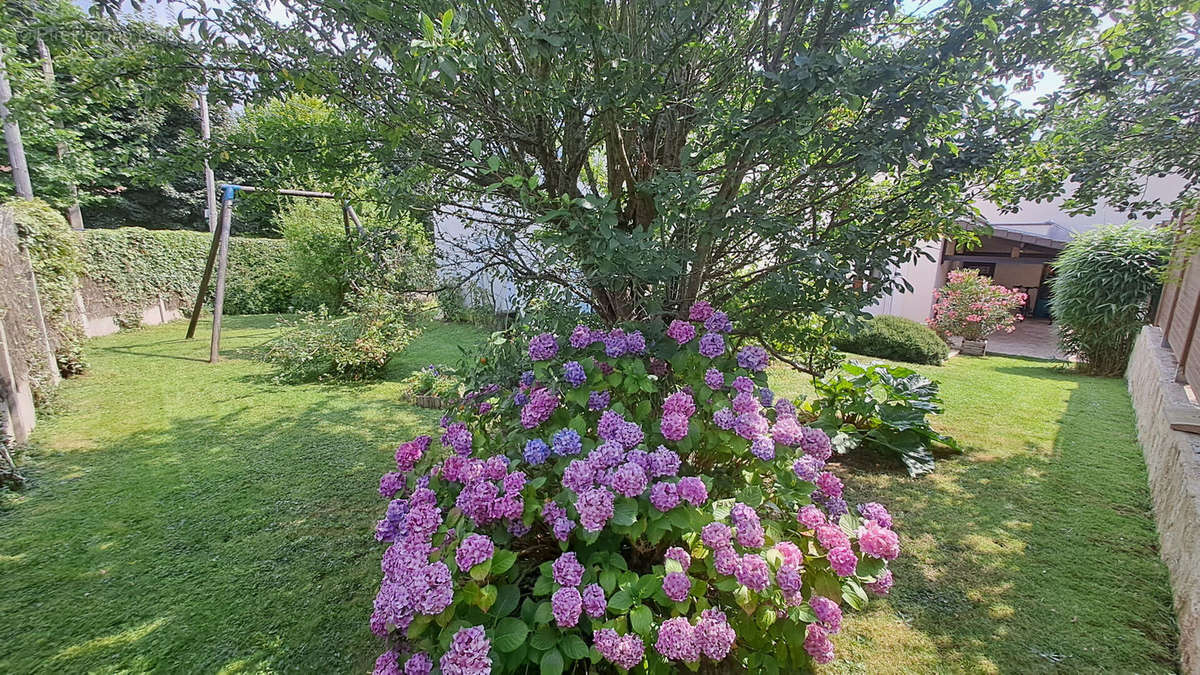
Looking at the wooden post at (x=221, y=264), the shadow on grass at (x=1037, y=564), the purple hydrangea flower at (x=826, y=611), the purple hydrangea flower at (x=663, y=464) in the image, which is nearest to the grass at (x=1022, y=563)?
the shadow on grass at (x=1037, y=564)

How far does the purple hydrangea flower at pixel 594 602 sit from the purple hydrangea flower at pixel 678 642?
0.60 ft

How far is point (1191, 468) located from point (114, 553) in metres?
5.35

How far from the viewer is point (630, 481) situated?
1.57m

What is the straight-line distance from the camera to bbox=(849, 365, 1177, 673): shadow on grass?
191cm

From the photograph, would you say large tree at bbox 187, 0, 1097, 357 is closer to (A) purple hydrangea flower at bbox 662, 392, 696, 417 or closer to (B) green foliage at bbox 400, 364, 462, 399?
(A) purple hydrangea flower at bbox 662, 392, 696, 417

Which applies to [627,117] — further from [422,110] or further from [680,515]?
[680,515]

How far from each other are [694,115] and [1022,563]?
105 inches

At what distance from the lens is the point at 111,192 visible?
15875 mm

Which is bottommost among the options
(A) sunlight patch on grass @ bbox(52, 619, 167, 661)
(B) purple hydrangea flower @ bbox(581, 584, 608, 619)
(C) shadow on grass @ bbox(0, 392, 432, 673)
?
(A) sunlight patch on grass @ bbox(52, 619, 167, 661)

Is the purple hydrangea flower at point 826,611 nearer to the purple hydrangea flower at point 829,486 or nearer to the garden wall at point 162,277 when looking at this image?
the purple hydrangea flower at point 829,486

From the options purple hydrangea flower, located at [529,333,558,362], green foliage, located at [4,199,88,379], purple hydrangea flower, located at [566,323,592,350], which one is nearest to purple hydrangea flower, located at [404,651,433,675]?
purple hydrangea flower, located at [529,333,558,362]

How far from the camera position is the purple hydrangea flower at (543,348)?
1.99m

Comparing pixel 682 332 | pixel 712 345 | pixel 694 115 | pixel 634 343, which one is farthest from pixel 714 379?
pixel 694 115

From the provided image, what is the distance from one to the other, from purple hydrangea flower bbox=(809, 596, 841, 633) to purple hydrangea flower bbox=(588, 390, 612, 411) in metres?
0.95
